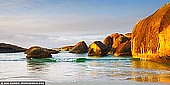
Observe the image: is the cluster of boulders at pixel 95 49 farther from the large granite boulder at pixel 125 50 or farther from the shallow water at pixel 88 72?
the shallow water at pixel 88 72

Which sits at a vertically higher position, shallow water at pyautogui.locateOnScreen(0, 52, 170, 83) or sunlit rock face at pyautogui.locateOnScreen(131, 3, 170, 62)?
sunlit rock face at pyautogui.locateOnScreen(131, 3, 170, 62)

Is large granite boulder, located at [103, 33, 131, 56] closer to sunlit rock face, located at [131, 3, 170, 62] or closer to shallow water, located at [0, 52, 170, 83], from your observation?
sunlit rock face, located at [131, 3, 170, 62]

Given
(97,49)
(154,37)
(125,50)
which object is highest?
(154,37)

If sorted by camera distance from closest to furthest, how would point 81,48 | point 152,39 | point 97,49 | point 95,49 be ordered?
point 152,39 → point 97,49 → point 95,49 → point 81,48

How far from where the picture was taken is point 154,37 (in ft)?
186

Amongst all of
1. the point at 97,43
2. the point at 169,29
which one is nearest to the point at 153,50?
the point at 169,29

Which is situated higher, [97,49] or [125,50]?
[97,49]

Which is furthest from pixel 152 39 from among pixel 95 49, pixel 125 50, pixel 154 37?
pixel 95 49

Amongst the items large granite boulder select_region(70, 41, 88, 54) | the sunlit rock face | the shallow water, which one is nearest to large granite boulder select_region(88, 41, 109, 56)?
the sunlit rock face

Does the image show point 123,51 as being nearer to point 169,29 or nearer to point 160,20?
point 160,20

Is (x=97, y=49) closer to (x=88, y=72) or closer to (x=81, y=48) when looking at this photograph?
(x=81, y=48)

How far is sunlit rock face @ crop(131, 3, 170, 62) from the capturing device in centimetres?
4650

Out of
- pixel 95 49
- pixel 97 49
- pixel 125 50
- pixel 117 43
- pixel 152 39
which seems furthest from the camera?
pixel 117 43

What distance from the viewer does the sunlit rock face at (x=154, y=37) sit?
46.5m
